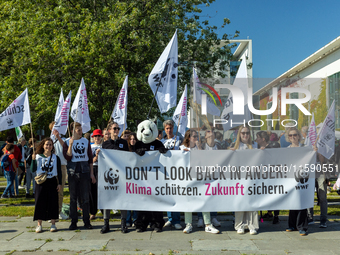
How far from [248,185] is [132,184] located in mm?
2097

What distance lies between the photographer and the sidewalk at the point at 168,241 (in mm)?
5840

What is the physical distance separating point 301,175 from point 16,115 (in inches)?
254

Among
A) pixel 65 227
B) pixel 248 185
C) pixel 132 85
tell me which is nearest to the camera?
pixel 248 185

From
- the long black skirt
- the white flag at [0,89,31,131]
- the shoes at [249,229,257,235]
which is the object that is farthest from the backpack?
the shoes at [249,229,257,235]

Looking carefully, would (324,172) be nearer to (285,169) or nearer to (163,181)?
(285,169)

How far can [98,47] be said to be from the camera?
55.9 feet

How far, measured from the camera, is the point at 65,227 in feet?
24.8

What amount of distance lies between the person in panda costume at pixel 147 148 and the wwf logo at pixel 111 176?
1.92ft

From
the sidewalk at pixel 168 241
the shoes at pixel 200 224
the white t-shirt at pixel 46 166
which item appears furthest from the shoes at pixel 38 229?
the shoes at pixel 200 224

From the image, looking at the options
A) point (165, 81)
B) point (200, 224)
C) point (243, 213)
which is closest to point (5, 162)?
point (165, 81)

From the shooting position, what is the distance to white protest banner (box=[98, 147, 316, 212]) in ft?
22.6

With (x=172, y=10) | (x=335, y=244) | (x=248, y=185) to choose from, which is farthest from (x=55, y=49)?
(x=335, y=244)

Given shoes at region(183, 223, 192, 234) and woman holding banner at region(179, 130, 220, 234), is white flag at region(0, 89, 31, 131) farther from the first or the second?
shoes at region(183, 223, 192, 234)

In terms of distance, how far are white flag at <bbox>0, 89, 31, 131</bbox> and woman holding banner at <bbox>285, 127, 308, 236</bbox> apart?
5.87 m
